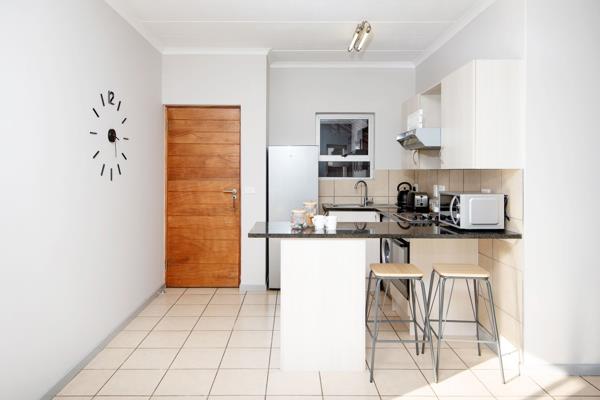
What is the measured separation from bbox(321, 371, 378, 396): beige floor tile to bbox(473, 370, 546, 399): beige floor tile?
0.73m

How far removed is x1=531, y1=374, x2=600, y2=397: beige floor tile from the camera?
Result: 2584 mm

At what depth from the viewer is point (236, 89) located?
16.0 feet

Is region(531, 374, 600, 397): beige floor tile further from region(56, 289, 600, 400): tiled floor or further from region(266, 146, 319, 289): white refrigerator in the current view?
region(266, 146, 319, 289): white refrigerator

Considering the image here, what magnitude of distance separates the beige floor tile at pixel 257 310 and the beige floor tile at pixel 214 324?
7.8 inches

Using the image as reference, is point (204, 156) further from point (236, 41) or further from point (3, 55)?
point (3, 55)

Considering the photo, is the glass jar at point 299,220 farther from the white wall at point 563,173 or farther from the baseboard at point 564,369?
the baseboard at point 564,369

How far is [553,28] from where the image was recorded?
2801 millimetres

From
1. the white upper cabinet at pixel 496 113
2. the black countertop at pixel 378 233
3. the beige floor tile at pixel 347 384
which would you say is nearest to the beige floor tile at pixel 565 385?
the black countertop at pixel 378 233

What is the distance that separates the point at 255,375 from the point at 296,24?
308 centimetres

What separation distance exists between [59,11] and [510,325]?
11.8ft

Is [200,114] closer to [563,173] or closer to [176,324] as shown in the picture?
[176,324]

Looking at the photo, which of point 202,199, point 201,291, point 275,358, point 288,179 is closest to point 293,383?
point 275,358

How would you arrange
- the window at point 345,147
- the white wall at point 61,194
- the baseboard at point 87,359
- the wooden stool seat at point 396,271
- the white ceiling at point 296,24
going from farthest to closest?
the window at point 345,147 < the white ceiling at point 296,24 < the wooden stool seat at point 396,271 < the baseboard at point 87,359 < the white wall at point 61,194

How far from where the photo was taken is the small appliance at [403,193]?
505 centimetres
